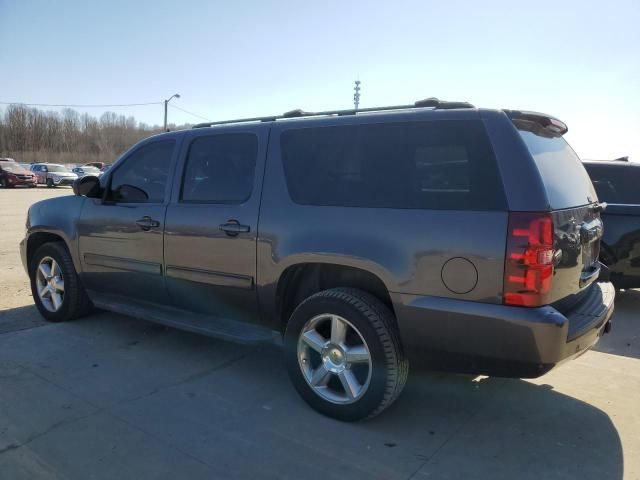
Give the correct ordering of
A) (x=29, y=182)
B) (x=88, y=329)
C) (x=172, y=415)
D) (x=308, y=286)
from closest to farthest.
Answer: (x=172, y=415) → (x=308, y=286) → (x=88, y=329) → (x=29, y=182)

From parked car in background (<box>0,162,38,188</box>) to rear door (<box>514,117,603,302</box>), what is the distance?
33204 millimetres

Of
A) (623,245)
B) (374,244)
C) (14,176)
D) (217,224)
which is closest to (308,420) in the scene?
(374,244)

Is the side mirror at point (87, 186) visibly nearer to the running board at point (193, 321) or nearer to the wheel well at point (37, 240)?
the wheel well at point (37, 240)

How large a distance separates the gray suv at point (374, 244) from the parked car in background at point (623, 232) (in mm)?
2485

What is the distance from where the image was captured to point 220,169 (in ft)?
12.4

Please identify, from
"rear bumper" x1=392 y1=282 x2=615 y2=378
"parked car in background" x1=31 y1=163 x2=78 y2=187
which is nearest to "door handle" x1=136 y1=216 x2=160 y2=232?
"rear bumper" x1=392 y1=282 x2=615 y2=378

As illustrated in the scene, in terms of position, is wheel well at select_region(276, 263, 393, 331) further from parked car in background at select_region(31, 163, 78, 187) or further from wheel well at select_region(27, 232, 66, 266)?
parked car in background at select_region(31, 163, 78, 187)

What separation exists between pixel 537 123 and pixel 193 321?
9.02 ft

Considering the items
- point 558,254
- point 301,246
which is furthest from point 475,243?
point 301,246

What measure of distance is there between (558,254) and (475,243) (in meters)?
0.44

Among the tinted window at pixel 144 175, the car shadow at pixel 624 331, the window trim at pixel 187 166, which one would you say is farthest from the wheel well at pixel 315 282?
the car shadow at pixel 624 331

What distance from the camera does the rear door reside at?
2.61 meters

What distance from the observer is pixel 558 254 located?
2568 millimetres

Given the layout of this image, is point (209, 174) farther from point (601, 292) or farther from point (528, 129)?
point (601, 292)
